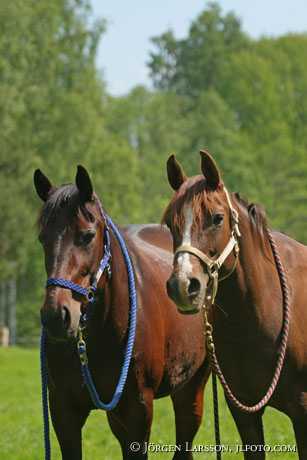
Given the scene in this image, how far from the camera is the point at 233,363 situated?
543 cm

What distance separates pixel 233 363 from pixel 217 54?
4913 centimetres

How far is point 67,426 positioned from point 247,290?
58.8 inches

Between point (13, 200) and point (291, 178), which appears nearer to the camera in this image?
point (13, 200)

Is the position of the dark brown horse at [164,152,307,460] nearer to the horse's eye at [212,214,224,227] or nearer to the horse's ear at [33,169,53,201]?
the horse's eye at [212,214,224,227]

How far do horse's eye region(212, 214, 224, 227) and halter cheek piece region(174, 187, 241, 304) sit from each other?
13cm

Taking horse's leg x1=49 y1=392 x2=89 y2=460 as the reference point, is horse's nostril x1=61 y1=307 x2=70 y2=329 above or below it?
above

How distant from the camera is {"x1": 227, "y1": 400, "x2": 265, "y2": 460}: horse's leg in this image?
18.3 ft

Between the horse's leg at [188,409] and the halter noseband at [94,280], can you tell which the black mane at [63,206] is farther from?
the horse's leg at [188,409]

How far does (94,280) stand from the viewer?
17.7 ft

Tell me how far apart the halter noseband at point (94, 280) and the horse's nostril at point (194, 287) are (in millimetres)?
806

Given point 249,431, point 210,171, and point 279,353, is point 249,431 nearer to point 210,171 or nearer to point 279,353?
point 279,353

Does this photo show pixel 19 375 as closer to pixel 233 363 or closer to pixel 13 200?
pixel 13 200

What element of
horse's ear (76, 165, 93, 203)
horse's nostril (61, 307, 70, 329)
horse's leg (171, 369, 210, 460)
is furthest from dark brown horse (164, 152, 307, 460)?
horse's leg (171, 369, 210, 460)

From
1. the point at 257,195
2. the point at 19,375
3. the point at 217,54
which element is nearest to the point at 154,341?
the point at 19,375
